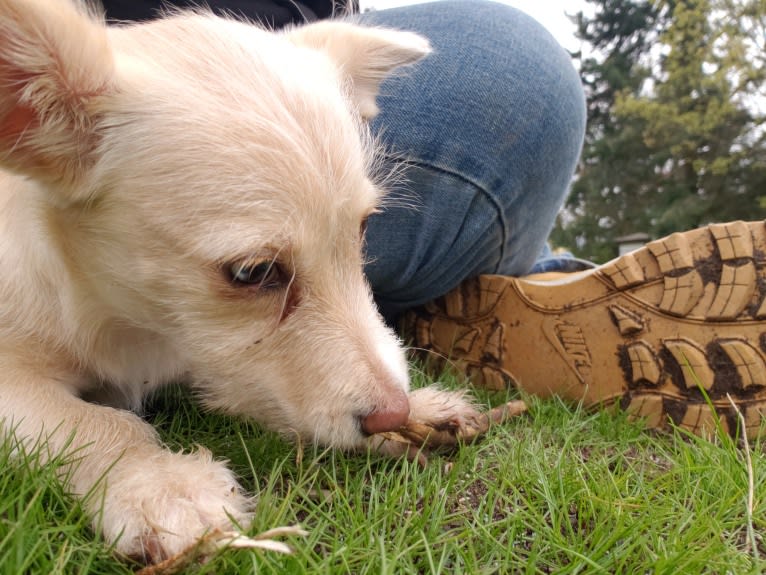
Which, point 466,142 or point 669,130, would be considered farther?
point 669,130

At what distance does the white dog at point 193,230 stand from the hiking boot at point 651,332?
4.48ft

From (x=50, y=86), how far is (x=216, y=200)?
1.75ft

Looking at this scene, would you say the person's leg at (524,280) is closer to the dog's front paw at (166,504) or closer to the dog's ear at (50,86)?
the dog's ear at (50,86)

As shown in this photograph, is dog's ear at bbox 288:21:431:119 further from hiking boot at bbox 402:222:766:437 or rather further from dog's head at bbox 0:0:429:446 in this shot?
hiking boot at bbox 402:222:766:437

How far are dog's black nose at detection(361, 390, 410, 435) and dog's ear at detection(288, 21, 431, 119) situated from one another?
1180mm

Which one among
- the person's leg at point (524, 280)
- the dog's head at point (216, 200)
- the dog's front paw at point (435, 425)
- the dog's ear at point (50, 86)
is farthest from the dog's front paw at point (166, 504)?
the person's leg at point (524, 280)

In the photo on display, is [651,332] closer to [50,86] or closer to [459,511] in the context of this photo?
[459,511]

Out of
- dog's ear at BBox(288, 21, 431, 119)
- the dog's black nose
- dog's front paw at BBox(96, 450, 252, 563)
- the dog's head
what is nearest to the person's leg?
dog's ear at BBox(288, 21, 431, 119)

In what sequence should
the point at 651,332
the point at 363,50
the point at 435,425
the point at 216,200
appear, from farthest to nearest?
the point at 651,332 < the point at 363,50 < the point at 435,425 < the point at 216,200

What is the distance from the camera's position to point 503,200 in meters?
3.17

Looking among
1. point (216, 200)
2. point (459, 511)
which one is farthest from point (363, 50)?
point (459, 511)

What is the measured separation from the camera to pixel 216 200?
5.43ft

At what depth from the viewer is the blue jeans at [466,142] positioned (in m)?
3.02

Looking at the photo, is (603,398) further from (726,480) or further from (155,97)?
(155,97)
